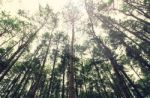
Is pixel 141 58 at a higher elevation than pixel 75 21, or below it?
below

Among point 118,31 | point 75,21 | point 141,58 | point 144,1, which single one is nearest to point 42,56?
point 75,21

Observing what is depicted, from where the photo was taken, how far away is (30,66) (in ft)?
89.5

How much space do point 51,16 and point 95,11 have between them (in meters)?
6.54

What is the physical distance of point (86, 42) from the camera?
84.7ft

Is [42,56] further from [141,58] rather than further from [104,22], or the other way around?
[141,58]

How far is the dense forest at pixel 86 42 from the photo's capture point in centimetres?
2116

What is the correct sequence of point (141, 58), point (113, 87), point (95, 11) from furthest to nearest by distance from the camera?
point (113, 87)
point (95, 11)
point (141, 58)

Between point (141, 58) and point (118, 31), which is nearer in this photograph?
point (141, 58)

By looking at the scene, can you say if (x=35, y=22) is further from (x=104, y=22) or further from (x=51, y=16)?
(x=104, y=22)

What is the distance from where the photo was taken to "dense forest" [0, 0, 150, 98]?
2116 centimetres

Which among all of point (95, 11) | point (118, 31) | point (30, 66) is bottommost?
point (30, 66)

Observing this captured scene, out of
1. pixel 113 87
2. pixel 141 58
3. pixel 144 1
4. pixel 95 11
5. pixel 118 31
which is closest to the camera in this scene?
pixel 144 1

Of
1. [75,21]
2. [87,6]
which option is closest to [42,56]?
[75,21]

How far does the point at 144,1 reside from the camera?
19.1m
